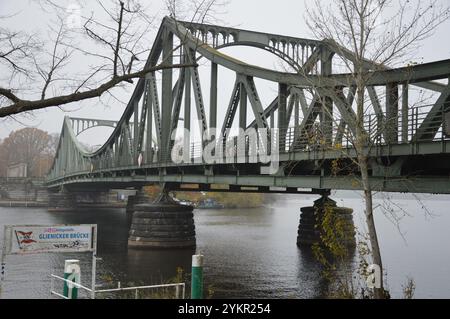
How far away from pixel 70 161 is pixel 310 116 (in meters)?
98.4

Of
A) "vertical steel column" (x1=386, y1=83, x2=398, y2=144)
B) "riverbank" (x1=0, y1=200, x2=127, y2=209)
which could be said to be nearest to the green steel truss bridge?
"vertical steel column" (x1=386, y1=83, x2=398, y2=144)

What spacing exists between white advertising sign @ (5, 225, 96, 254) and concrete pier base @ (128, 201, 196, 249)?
86.3 feet

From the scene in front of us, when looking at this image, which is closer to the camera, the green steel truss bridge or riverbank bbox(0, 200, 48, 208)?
the green steel truss bridge

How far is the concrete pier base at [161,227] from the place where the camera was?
3822 centimetres

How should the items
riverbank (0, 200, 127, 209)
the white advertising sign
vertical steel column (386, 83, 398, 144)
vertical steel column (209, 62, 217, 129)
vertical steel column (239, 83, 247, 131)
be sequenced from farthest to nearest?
1. riverbank (0, 200, 127, 209)
2. vertical steel column (209, 62, 217, 129)
3. vertical steel column (239, 83, 247, 131)
4. vertical steel column (386, 83, 398, 144)
5. the white advertising sign

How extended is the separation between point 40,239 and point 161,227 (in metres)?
27.4

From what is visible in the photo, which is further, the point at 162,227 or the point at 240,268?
the point at 162,227

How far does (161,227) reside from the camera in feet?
128

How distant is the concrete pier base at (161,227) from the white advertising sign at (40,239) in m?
26.3

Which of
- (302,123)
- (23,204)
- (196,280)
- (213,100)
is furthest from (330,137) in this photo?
(23,204)

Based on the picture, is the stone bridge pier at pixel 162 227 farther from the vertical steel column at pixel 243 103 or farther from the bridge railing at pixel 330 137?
the vertical steel column at pixel 243 103

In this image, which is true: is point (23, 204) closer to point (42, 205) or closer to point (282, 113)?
point (42, 205)

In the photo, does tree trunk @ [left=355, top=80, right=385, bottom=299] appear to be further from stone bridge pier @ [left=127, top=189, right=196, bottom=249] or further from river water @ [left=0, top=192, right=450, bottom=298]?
stone bridge pier @ [left=127, top=189, right=196, bottom=249]

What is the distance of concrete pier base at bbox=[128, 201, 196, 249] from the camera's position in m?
38.2
